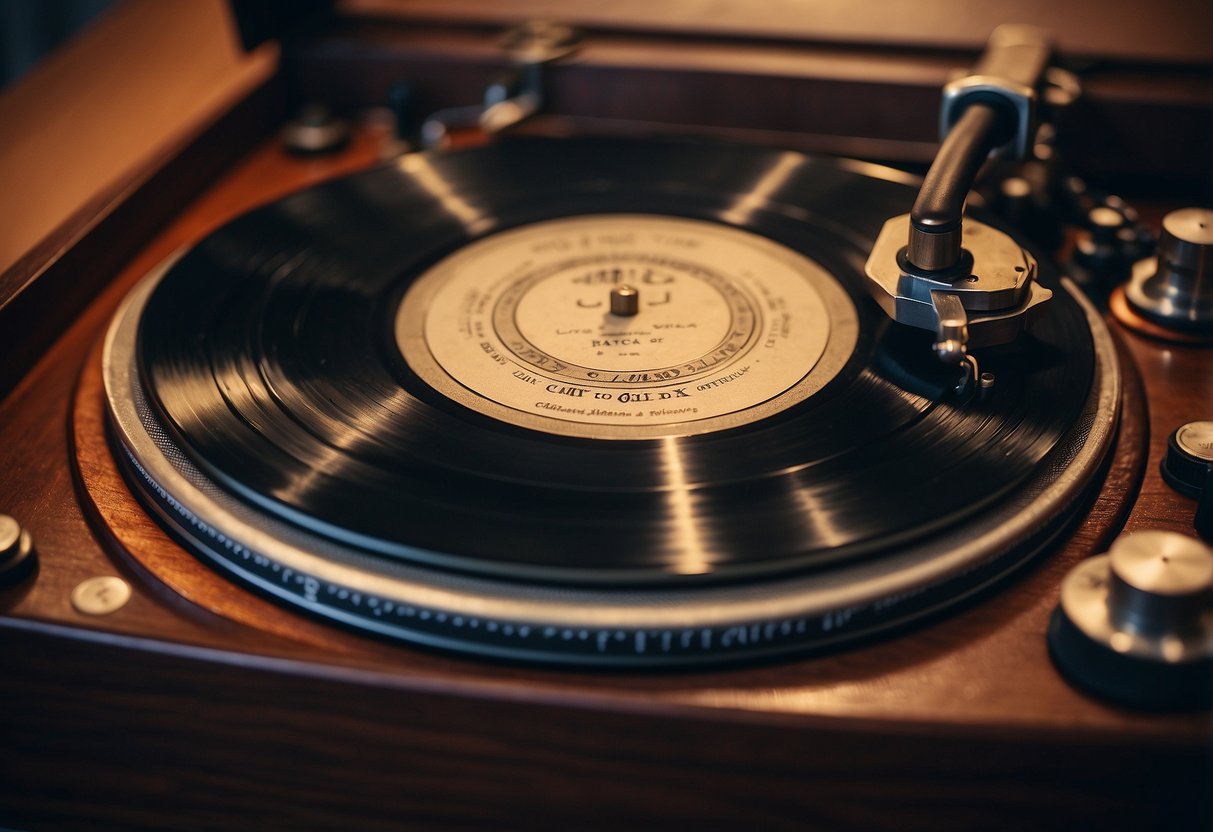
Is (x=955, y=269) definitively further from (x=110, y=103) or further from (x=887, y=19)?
(x=110, y=103)

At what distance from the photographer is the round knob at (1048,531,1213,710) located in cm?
57

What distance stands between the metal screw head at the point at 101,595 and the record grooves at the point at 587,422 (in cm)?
5

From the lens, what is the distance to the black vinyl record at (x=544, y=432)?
2.10 feet

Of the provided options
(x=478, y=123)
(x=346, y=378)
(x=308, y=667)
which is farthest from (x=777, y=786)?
(x=478, y=123)

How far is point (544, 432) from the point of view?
761 millimetres

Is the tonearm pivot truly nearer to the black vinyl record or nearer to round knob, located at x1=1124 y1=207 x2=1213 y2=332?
the black vinyl record

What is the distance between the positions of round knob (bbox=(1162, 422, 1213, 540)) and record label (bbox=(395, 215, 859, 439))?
0.74ft

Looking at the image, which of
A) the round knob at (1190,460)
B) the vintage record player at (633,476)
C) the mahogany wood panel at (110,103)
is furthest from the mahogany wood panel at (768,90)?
the round knob at (1190,460)

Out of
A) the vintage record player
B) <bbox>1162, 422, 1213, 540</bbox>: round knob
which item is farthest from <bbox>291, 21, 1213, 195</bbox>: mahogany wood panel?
<bbox>1162, 422, 1213, 540</bbox>: round knob

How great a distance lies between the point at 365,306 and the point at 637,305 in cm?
22

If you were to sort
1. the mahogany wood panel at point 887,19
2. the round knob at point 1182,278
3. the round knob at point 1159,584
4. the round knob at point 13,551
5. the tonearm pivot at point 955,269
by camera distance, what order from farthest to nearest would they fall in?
the mahogany wood panel at point 887,19, the round knob at point 1182,278, the tonearm pivot at point 955,269, the round knob at point 13,551, the round knob at point 1159,584

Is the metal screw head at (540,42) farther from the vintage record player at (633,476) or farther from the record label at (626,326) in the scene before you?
the record label at (626,326)

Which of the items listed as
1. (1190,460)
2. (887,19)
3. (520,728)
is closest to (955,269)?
(1190,460)

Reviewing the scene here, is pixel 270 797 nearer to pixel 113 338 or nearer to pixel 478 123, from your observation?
pixel 113 338
